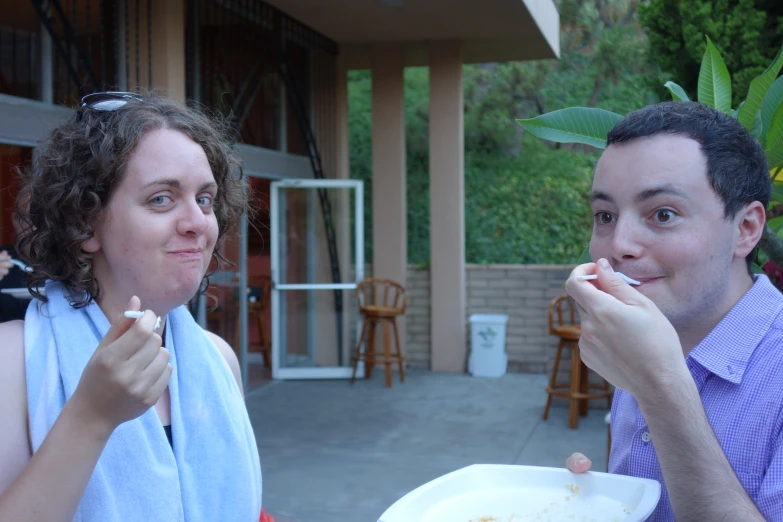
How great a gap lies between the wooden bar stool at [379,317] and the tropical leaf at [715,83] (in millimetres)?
5995

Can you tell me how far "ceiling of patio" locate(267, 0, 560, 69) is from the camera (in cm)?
649

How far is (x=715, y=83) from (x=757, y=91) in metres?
0.10

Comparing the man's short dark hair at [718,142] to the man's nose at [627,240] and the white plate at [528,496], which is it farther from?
the white plate at [528,496]

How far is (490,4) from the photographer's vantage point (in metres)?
6.42

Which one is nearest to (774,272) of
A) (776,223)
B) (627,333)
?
(776,223)

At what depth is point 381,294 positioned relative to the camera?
829 centimetres

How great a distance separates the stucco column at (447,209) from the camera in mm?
8141

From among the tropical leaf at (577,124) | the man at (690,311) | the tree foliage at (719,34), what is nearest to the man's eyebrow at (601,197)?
the man at (690,311)

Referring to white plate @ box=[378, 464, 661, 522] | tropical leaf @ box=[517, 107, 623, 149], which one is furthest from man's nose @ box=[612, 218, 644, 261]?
tropical leaf @ box=[517, 107, 623, 149]

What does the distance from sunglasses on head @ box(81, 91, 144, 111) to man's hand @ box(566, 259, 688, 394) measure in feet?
2.86

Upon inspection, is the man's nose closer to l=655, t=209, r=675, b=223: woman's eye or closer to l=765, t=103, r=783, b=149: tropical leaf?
l=655, t=209, r=675, b=223: woman's eye

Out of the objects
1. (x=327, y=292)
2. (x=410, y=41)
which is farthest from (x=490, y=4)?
(x=327, y=292)

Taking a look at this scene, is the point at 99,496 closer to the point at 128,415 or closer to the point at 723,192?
the point at 128,415

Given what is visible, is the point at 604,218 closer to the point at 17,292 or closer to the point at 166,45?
the point at 17,292
